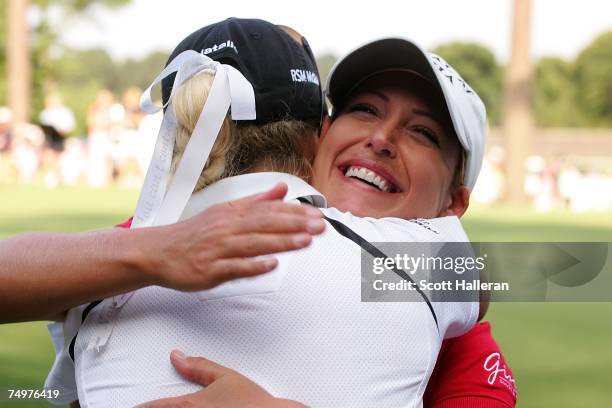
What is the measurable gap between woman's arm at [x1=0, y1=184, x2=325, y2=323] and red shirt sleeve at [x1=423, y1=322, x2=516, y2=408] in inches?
30.6

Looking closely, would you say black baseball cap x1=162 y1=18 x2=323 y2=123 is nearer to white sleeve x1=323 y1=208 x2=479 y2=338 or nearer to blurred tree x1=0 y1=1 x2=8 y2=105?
white sleeve x1=323 y1=208 x2=479 y2=338

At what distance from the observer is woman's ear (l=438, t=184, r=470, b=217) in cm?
241

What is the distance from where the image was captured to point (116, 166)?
19.0m

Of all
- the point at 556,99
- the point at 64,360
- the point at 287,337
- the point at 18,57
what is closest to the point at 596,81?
the point at 556,99

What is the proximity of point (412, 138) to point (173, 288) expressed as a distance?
0.93 m

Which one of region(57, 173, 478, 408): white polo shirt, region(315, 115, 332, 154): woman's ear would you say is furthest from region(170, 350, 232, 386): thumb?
region(315, 115, 332, 154): woman's ear

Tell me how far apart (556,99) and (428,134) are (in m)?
70.7

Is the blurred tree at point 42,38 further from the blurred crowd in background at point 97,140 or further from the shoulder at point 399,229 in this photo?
the shoulder at point 399,229

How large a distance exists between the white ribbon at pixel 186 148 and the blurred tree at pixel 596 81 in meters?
68.6

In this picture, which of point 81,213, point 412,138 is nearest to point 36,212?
point 81,213

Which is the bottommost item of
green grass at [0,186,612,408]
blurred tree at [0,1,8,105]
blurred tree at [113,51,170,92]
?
blurred tree at [113,51,170,92]

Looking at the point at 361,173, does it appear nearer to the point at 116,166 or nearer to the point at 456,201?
the point at 456,201

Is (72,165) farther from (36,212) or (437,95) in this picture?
(437,95)

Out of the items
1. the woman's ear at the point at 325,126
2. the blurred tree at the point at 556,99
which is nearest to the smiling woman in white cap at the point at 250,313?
the woman's ear at the point at 325,126
